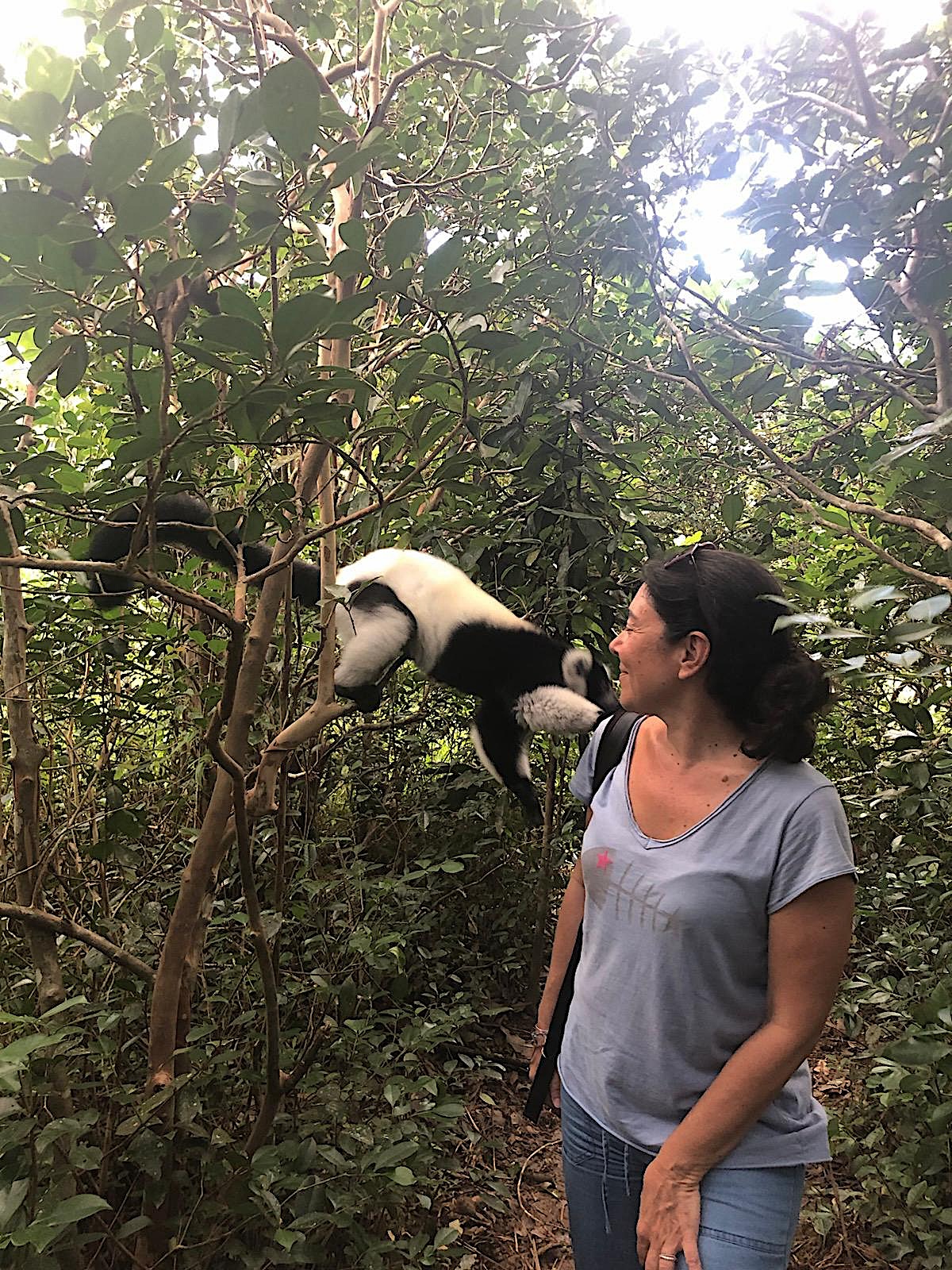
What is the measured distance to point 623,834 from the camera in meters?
1.33

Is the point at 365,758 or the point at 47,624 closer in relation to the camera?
the point at 47,624

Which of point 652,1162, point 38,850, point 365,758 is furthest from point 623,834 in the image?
point 365,758

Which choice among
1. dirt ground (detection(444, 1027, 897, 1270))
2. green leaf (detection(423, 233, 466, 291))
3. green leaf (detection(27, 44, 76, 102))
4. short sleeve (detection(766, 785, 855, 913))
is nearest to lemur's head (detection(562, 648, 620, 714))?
dirt ground (detection(444, 1027, 897, 1270))

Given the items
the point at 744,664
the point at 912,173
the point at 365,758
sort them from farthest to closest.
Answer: the point at 365,758
the point at 912,173
the point at 744,664

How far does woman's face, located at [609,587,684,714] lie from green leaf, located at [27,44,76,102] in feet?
3.40

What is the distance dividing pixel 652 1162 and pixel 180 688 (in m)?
1.82

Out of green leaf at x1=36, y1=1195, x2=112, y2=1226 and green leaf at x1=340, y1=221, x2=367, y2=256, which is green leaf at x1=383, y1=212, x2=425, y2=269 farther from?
green leaf at x1=36, y1=1195, x2=112, y2=1226

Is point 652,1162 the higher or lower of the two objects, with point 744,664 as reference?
lower

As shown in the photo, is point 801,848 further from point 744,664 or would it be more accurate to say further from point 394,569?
point 394,569

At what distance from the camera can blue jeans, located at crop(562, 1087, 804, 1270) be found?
1119 millimetres

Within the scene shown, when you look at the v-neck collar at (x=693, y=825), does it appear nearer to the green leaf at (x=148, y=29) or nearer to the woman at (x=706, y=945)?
the woman at (x=706, y=945)

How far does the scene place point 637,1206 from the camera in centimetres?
126

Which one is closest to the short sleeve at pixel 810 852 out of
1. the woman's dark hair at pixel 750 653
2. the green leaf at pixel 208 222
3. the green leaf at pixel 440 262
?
the woman's dark hair at pixel 750 653

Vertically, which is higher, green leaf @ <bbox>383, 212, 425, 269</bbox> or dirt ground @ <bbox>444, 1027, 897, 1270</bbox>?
green leaf @ <bbox>383, 212, 425, 269</bbox>
